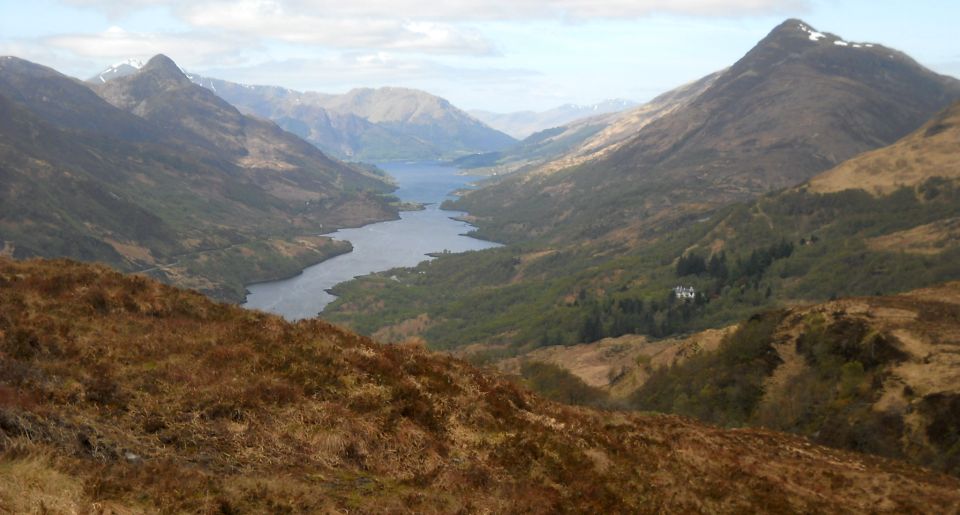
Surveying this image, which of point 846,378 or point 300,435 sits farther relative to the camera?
point 846,378

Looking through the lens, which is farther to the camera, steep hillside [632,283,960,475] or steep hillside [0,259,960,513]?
steep hillside [632,283,960,475]

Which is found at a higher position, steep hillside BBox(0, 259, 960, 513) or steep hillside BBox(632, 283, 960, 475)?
steep hillside BBox(0, 259, 960, 513)

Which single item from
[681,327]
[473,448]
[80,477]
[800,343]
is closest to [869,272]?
[681,327]

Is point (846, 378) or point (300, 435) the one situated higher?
point (300, 435)

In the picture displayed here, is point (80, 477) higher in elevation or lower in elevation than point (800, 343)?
higher

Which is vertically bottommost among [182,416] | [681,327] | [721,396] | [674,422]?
[681,327]

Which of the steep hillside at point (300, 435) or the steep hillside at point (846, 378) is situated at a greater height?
the steep hillside at point (300, 435)

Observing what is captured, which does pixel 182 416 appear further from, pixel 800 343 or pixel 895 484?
pixel 800 343

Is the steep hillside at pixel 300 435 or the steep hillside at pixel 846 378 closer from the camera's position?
the steep hillside at pixel 300 435
